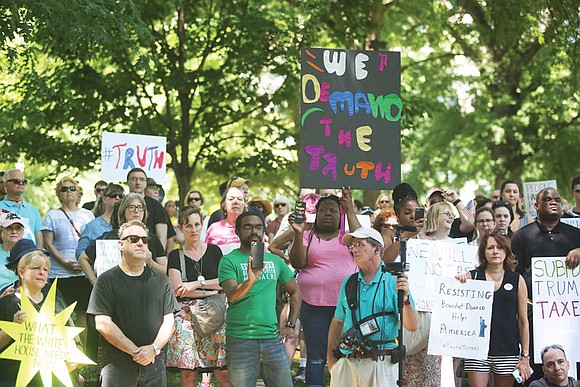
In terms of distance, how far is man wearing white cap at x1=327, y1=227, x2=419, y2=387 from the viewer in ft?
23.5

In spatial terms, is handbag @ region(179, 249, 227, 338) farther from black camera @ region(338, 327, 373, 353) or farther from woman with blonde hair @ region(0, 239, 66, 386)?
black camera @ region(338, 327, 373, 353)

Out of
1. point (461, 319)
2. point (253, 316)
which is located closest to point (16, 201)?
point (253, 316)

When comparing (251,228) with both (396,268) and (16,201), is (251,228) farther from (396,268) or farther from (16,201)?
(16,201)

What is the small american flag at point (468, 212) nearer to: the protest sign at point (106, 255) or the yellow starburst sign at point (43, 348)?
the protest sign at point (106, 255)

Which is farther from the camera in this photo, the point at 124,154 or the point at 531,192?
the point at 531,192

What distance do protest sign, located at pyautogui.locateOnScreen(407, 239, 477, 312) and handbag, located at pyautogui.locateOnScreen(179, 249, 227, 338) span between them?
171 cm

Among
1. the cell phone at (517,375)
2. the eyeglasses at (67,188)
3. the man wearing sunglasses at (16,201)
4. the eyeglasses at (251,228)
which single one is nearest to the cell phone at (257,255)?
the eyeglasses at (251,228)

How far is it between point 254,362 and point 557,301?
2.91m

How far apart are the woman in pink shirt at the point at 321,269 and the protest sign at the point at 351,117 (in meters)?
0.45

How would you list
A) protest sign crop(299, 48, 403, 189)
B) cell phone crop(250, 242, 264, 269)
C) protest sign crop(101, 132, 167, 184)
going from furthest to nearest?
protest sign crop(101, 132, 167, 184) → protest sign crop(299, 48, 403, 189) → cell phone crop(250, 242, 264, 269)

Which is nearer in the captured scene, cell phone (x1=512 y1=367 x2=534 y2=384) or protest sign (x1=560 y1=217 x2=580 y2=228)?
cell phone (x1=512 y1=367 x2=534 y2=384)

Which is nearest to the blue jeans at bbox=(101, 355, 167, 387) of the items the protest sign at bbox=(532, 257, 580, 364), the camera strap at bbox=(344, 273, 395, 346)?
the camera strap at bbox=(344, 273, 395, 346)

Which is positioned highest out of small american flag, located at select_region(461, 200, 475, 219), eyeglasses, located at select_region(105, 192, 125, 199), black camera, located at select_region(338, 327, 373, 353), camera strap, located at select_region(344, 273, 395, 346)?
eyeglasses, located at select_region(105, 192, 125, 199)

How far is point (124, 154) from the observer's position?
44.2ft
